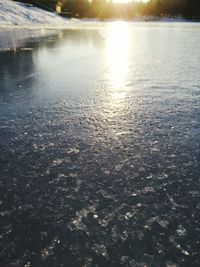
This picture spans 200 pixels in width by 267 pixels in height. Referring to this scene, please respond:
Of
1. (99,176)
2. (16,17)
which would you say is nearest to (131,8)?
(16,17)

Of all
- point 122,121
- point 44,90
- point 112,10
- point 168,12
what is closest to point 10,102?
point 44,90

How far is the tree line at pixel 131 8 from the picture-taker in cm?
7026

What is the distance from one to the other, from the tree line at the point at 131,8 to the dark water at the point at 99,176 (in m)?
68.6

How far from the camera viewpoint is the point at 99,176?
2.35 metres

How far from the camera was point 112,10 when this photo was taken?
8412 centimetres

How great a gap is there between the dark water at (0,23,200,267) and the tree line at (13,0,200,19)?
6858 cm

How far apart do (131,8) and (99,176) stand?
9492 cm

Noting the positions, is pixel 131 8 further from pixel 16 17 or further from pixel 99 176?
pixel 99 176

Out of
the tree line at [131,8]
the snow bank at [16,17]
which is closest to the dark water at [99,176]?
the snow bank at [16,17]

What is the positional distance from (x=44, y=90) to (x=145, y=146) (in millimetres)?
2688

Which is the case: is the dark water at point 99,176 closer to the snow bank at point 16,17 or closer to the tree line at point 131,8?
the snow bank at point 16,17

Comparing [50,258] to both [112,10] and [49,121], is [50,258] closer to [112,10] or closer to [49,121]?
[49,121]

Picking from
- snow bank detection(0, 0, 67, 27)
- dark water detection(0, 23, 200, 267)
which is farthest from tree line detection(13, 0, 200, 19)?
dark water detection(0, 23, 200, 267)

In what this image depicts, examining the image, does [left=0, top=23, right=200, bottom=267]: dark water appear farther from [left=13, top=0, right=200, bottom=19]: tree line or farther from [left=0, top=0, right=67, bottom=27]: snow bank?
[left=13, top=0, right=200, bottom=19]: tree line
